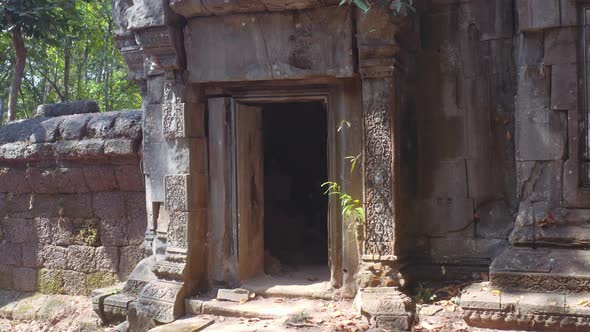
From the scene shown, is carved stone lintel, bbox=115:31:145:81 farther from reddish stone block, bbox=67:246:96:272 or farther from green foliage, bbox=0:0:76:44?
green foliage, bbox=0:0:76:44

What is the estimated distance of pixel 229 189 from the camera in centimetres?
642

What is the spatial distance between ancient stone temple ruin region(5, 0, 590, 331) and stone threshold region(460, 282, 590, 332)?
0.04ft

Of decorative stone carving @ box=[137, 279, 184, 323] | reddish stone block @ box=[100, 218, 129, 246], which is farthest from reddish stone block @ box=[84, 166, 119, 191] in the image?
decorative stone carving @ box=[137, 279, 184, 323]

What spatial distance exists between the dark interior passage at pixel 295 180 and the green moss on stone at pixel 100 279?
2110 mm

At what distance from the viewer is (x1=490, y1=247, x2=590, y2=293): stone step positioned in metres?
4.86

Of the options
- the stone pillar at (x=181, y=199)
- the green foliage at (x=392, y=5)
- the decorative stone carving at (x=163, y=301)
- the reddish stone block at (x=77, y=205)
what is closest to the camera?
the green foliage at (x=392, y=5)

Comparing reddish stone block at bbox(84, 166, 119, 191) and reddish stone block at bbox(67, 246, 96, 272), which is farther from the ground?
reddish stone block at bbox(84, 166, 119, 191)

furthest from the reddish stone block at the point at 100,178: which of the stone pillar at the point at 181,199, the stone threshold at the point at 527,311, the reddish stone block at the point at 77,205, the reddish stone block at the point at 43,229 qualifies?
the stone threshold at the point at 527,311

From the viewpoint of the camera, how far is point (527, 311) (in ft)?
15.8

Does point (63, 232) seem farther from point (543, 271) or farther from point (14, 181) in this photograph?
point (543, 271)

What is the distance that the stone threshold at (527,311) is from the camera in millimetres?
4684

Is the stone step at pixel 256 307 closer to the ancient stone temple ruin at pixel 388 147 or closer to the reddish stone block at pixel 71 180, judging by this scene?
the ancient stone temple ruin at pixel 388 147

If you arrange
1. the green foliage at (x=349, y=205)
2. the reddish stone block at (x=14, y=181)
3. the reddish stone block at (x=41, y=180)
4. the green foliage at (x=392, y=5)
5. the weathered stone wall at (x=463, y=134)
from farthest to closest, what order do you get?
the reddish stone block at (x=14, y=181), the reddish stone block at (x=41, y=180), the weathered stone wall at (x=463, y=134), the green foliage at (x=349, y=205), the green foliage at (x=392, y=5)

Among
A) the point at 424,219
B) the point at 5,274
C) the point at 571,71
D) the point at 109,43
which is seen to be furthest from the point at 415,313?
the point at 109,43
